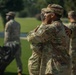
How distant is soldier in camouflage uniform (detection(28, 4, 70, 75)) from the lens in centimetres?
531

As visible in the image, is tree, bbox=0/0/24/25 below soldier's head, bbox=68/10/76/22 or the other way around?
below

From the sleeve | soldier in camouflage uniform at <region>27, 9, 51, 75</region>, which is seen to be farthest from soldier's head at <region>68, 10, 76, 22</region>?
the sleeve

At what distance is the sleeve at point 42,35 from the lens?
17.4ft

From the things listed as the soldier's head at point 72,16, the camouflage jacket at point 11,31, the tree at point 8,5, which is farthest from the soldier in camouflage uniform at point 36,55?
the tree at point 8,5

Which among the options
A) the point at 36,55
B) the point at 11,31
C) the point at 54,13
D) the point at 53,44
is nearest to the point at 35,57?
the point at 36,55

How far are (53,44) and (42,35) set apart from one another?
202mm

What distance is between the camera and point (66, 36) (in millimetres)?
5465

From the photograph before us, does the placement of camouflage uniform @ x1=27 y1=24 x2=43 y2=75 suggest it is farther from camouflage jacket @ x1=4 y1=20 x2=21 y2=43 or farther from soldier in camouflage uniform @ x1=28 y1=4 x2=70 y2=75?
camouflage jacket @ x1=4 y1=20 x2=21 y2=43

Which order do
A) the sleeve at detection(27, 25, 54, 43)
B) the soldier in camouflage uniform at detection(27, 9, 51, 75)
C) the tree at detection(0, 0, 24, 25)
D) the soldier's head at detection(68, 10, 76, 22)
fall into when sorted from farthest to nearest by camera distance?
the tree at detection(0, 0, 24, 25)
the soldier's head at detection(68, 10, 76, 22)
the soldier in camouflage uniform at detection(27, 9, 51, 75)
the sleeve at detection(27, 25, 54, 43)

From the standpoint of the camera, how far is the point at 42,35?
5312mm

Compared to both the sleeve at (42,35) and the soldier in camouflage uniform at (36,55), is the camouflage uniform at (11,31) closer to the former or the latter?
the soldier in camouflage uniform at (36,55)

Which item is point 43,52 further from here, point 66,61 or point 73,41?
point 73,41

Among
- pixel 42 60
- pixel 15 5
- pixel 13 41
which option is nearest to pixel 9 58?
pixel 13 41

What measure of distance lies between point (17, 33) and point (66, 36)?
4.98m
